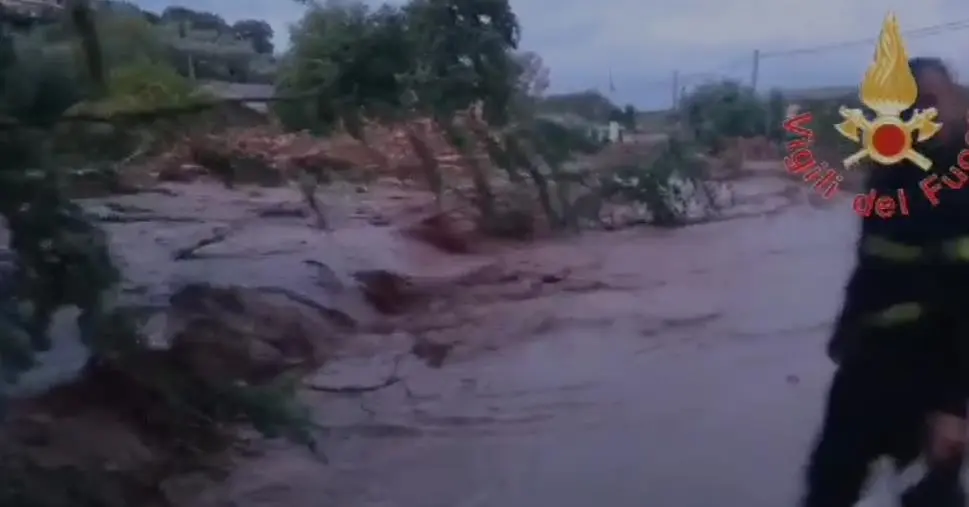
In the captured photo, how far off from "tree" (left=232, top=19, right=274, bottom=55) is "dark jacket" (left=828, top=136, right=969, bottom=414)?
0.67 meters

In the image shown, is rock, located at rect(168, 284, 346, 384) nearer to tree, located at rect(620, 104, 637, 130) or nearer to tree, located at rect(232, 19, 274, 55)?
tree, located at rect(232, 19, 274, 55)

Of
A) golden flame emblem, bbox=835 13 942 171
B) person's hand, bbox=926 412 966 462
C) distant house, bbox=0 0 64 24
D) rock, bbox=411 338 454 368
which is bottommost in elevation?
person's hand, bbox=926 412 966 462

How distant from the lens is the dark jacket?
109 centimetres

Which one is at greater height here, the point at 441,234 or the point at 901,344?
the point at 441,234

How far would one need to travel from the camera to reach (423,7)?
111 centimetres

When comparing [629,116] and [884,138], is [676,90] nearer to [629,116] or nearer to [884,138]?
[629,116]

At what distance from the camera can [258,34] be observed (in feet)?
3.71

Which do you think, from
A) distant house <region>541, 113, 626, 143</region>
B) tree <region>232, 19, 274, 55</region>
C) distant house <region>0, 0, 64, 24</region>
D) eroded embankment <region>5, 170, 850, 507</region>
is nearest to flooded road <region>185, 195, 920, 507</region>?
eroded embankment <region>5, 170, 850, 507</region>

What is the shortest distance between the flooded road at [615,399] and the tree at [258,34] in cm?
36

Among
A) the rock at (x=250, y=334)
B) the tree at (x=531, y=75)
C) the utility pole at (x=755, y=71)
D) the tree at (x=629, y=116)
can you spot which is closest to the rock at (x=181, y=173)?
the rock at (x=250, y=334)

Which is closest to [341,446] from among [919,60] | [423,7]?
[423,7]

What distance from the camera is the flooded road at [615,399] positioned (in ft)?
3.73

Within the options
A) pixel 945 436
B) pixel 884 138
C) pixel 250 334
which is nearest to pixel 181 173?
pixel 250 334

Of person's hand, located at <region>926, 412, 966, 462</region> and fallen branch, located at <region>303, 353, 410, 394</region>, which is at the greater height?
fallen branch, located at <region>303, 353, 410, 394</region>
